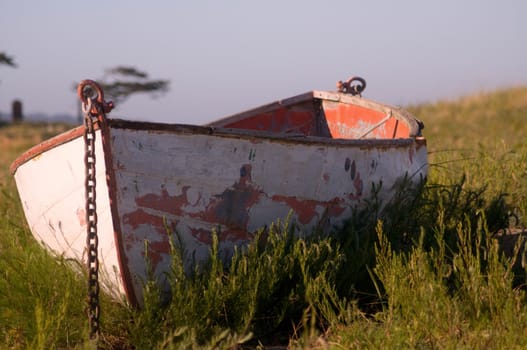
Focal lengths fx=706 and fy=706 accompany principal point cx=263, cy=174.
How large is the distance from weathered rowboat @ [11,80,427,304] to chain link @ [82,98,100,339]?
2.3 inches

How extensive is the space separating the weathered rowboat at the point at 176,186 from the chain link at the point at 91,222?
59 mm

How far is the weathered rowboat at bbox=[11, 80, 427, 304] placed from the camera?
3703mm

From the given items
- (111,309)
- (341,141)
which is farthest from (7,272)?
(341,141)

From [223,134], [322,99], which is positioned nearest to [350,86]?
[322,99]

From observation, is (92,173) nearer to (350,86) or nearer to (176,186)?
(176,186)

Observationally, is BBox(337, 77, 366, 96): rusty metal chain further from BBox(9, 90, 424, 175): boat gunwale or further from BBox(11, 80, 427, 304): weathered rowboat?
BBox(11, 80, 427, 304): weathered rowboat

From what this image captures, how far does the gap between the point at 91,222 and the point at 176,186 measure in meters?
0.52

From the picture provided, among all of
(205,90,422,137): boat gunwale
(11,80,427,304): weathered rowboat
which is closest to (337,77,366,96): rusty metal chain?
(205,90,422,137): boat gunwale

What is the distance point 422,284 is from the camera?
11.4 feet

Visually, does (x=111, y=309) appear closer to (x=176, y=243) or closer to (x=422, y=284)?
(x=176, y=243)

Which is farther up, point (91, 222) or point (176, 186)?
point (176, 186)

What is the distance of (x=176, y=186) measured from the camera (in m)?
3.81

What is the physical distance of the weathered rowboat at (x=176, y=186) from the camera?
12.1 feet

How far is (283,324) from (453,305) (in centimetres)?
94
